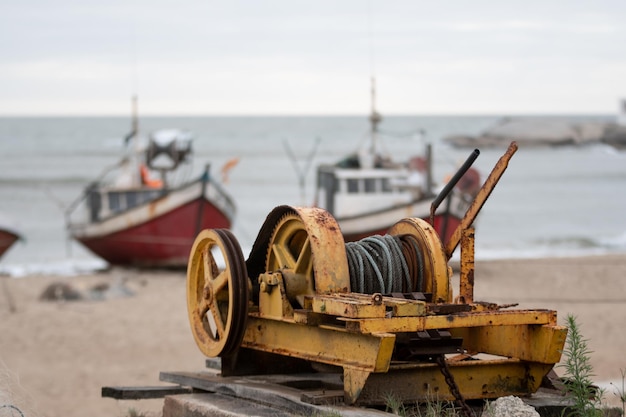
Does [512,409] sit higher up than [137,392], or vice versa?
[512,409]

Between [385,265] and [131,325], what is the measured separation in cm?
1139

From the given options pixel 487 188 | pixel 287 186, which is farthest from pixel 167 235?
pixel 287 186

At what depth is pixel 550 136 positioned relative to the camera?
109500 mm

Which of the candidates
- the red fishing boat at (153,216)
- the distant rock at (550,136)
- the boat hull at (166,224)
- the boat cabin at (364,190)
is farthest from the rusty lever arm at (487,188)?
the distant rock at (550,136)

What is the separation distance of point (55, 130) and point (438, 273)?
11487cm

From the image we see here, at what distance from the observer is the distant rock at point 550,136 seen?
347ft

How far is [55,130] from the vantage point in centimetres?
11769

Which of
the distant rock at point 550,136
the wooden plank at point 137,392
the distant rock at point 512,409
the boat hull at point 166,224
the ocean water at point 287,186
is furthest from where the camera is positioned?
the distant rock at point 550,136

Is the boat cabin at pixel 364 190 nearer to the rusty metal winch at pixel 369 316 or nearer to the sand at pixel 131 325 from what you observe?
the sand at pixel 131 325

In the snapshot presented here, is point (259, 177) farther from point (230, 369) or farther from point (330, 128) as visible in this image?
point (330, 128)

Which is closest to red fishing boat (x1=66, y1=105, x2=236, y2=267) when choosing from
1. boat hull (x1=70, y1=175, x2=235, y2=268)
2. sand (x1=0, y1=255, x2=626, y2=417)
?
boat hull (x1=70, y1=175, x2=235, y2=268)

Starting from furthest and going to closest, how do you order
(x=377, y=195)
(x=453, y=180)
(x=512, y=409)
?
(x=377, y=195)
(x=453, y=180)
(x=512, y=409)

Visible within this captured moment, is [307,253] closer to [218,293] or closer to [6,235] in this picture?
[218,293]

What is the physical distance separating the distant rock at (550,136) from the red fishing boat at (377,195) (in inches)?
3191
